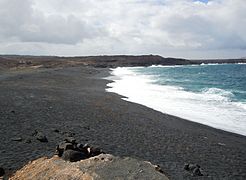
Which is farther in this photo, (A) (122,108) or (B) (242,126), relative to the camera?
(A) (122,108)

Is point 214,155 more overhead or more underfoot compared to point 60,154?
more underfoot

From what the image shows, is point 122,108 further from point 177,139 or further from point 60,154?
point 60,154

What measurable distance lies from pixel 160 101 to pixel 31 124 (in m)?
16.6

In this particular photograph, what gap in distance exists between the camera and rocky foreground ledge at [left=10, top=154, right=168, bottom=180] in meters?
7.28

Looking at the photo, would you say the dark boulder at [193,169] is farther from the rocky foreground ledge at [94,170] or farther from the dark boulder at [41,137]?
the dark boulder at [41,137]

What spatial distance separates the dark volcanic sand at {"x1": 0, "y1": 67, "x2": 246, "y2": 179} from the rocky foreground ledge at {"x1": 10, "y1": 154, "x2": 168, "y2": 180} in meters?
1.85

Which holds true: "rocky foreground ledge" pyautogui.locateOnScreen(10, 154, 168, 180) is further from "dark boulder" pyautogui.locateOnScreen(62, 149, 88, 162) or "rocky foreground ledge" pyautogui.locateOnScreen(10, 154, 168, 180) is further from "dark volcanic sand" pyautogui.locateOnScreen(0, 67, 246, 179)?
"dark volcanic sand" pyautogui.locateOnScreen(0, 67, 246, 179)

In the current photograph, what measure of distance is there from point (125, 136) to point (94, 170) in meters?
7.62

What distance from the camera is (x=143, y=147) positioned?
44.4 feet

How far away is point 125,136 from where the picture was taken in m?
14.9

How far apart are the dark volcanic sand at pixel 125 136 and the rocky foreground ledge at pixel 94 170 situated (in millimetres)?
1853

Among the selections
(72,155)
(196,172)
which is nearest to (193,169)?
(196,172)

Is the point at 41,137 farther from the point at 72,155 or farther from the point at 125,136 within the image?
the point at 72,155

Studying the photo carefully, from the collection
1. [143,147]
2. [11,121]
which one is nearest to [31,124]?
[11,121]
